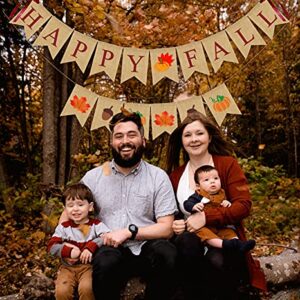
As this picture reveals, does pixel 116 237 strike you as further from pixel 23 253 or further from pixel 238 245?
pixel 23 253

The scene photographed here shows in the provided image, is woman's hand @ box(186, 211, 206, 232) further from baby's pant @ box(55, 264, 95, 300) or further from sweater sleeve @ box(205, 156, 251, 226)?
baby's pant @ box(55, 264, 95, 300)

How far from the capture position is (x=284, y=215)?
6355mm

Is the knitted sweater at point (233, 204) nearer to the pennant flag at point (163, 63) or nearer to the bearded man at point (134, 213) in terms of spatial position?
the bearded man at point (134, 213)

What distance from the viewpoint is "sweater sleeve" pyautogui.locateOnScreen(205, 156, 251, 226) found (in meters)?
2.87

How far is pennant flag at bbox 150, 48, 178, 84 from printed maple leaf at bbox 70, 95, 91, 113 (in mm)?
644

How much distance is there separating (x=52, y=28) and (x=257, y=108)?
7.96 m

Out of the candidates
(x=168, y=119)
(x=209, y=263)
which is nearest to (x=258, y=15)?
(x=168, y=119)

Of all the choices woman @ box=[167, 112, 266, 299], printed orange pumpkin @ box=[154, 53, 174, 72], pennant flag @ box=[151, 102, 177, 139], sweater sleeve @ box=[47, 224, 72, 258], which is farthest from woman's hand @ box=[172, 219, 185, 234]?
printed orange pumpkin @ box=[154, 53, 174, 72]

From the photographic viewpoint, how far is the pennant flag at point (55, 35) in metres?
4.11

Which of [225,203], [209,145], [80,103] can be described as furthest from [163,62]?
[225,203]

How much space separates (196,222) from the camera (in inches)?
114

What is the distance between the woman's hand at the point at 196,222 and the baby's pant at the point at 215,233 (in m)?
0.03

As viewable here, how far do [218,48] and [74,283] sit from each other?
8.09 feet

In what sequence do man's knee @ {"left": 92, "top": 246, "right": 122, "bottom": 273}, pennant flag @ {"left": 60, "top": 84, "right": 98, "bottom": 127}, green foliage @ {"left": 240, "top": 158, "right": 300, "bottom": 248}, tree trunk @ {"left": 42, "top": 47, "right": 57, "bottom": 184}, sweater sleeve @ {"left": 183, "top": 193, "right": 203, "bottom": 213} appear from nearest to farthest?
man's knee @ {"left": 92, "top": 246, "right": 122, "bottom": 273}
sweater sleeve @ {"left": 183, "top": 193, "right": 203, "bottom": 213}
pennant flag @ {"left": 60, "top": 84, "right": 98, "bottom": 127}
tree trunk @ {"left": 42, "top": 47, "right": 57, "bottom": 184}
green foliage @ {"left": 240, "top": 158, "right": 300, "bottom": 248}
